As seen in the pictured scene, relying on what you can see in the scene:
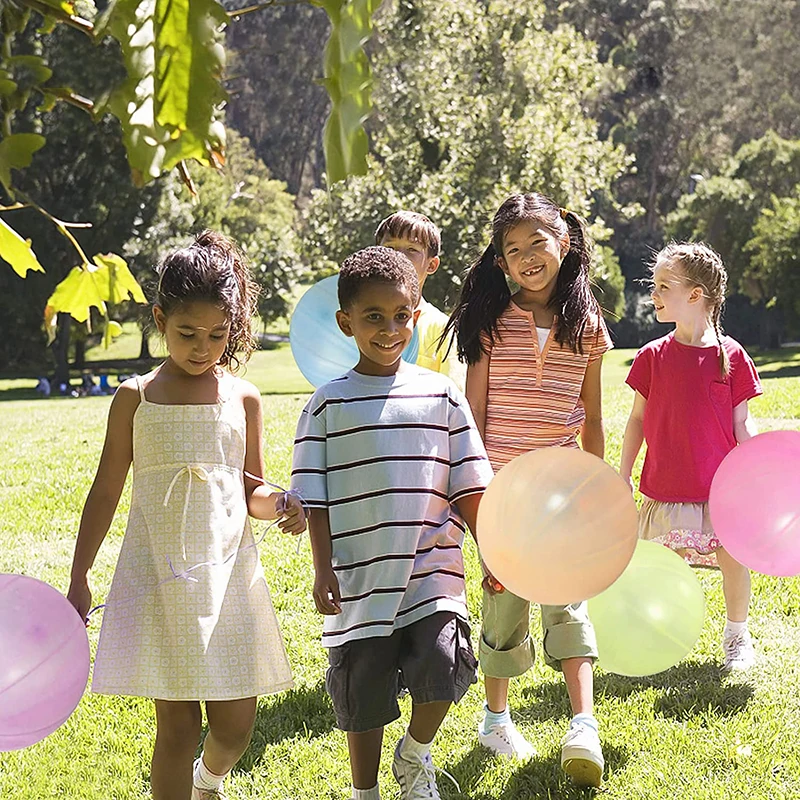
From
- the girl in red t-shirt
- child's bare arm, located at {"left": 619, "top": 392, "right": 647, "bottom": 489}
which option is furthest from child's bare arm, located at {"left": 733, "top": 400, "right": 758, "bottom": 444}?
child's bare arm, located at {"left": 619, "top": 392, "right": 647, "bottom": 489}

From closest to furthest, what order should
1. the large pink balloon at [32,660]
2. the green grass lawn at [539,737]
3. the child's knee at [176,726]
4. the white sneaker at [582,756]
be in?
the large pink balloon at [32,660] < the child's knee at [176,726] < the white sneaker at [582,756] < the green grass lawn at [539,737]

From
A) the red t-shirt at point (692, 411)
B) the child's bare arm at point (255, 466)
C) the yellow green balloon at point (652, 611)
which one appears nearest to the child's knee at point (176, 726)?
the child's bare arm at point (255, 466)

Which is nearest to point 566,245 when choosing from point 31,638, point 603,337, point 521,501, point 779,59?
point 603,337

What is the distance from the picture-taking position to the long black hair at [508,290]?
3035 mm

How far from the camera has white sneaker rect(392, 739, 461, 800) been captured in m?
2.63

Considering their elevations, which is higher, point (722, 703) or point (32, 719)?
point (32, 719)

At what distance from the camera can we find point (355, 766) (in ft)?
8.55

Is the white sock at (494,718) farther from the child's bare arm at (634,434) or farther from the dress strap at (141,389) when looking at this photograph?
the dress strap at (141,389)

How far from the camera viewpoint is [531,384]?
308 centimetres

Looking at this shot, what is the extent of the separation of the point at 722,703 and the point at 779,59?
112ft

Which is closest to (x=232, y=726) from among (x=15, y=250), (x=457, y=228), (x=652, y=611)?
(x=652, y=611)

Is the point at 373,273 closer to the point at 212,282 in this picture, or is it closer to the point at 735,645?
the point at 212,282

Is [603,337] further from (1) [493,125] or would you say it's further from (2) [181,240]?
(2) [181,240]

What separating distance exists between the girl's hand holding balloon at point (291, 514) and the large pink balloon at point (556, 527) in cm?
39
